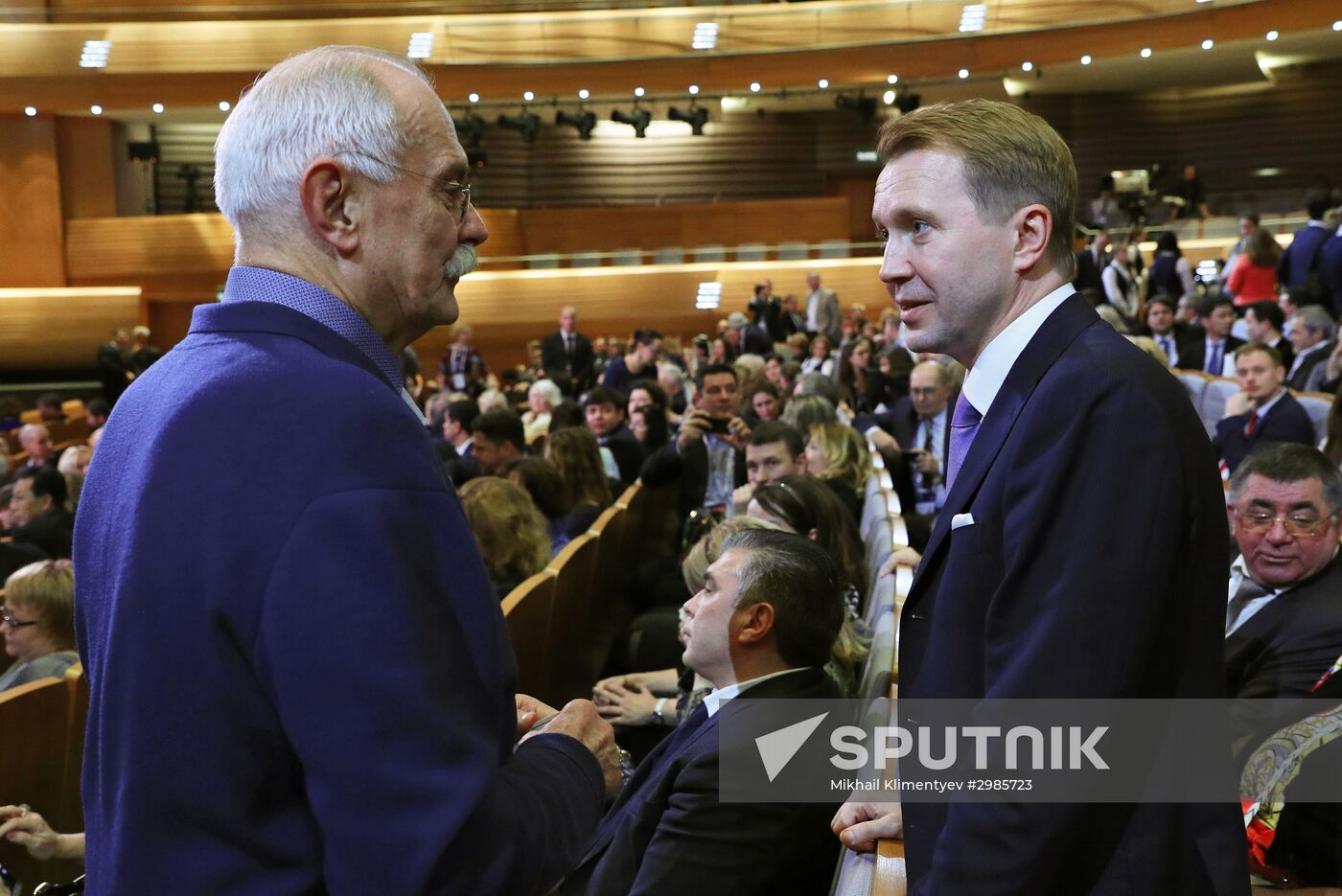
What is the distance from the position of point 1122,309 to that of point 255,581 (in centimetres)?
1112

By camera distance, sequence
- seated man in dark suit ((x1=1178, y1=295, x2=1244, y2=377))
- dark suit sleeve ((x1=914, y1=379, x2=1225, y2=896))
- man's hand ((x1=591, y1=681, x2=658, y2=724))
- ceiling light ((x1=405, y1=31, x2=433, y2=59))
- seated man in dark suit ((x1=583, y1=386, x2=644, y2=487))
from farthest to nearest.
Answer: ceiling light ((x1=405, y1=31, x2=433, y2=59)), seated man in dark suit ((x1=1178, y1=295, x2=1244, y2=377)), seated man in dark suit ((x1=583, y1=386, x2=644, y2=487)), man's hand ((x1=591, y1=681, x2=658, y2=724)), dark suit sleeve ((x1=914, y1=379, x2=1225, y2=896))

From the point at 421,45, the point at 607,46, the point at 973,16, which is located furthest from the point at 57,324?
the point at 973,16

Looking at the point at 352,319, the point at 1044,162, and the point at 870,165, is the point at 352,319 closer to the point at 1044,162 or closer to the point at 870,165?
the point at 1044,162

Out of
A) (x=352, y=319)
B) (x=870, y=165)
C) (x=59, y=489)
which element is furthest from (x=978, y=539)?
(x=870, y=165)

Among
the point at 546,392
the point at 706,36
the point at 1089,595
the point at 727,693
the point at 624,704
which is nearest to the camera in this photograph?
the point at 1089,595

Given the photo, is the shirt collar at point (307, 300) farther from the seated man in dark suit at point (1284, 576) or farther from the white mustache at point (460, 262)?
the seated man in dark suit at point (1284, 576)

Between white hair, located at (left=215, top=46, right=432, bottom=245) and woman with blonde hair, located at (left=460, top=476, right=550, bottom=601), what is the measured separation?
298 cm

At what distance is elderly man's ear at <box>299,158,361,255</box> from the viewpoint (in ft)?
3.82

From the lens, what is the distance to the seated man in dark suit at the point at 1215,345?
838 centimetres

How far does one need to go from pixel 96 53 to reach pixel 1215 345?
15.6 m

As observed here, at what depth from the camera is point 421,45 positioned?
59.0 feet

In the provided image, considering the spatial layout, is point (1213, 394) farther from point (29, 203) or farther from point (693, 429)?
point (29, 203)

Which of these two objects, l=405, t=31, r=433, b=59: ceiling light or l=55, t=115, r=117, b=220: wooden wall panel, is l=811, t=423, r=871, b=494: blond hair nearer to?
l=405, t=31, r=433, b=59: ceiling light

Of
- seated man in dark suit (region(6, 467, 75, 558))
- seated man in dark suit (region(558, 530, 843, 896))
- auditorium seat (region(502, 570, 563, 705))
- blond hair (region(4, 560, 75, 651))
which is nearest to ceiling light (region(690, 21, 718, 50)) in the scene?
seated man in dark suit (region(6, 467, 75, 558))
